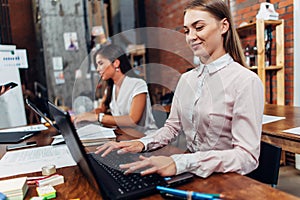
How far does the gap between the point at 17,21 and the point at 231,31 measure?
286 centimetres

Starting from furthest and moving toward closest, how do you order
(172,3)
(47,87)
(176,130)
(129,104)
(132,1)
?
(132,1) → (172,3) → (47,87) → (129,104) → (176,130)

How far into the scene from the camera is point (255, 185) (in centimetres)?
60

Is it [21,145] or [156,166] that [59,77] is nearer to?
[21,145]

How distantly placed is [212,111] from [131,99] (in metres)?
0.86

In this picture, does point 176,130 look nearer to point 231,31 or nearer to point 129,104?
point 231,31

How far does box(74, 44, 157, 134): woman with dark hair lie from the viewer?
5.19ft

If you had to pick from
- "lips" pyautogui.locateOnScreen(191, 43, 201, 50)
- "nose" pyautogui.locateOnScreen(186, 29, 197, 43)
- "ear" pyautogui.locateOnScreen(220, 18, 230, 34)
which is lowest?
"lips" pyautogui.locateOnScreen(191, 43, 201, 50)

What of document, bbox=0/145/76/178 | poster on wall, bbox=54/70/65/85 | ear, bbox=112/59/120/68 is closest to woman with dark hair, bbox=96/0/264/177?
document, bbox=0/145/76/178

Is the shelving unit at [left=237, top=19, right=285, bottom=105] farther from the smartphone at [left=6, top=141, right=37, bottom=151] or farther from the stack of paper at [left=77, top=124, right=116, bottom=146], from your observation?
the smartphone at [left=6, top=141, right=37, bottom=151]

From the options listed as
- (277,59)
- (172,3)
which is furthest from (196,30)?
(172,3)

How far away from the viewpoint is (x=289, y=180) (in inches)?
79.5

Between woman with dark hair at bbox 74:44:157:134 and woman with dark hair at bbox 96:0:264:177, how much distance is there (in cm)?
54

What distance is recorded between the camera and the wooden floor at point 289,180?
1.79 meters

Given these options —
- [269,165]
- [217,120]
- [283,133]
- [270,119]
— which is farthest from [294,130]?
[217,120]
